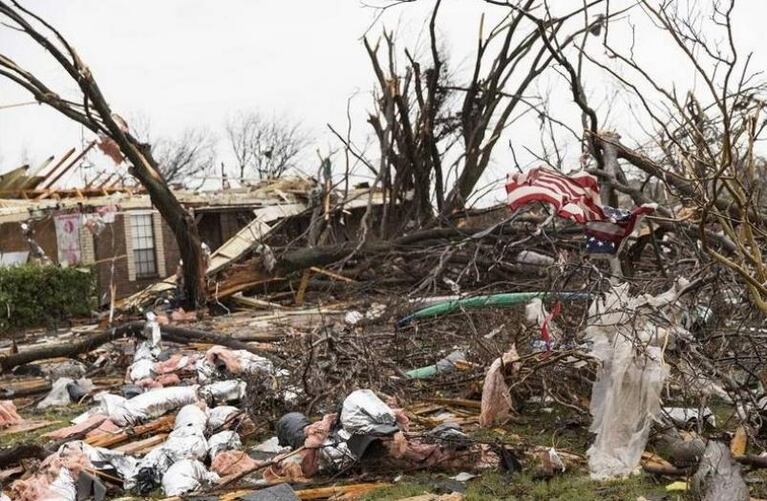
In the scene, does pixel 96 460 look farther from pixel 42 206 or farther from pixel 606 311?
pixel 42 206

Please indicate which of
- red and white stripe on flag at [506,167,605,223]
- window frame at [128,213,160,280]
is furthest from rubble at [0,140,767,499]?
window frame at [128,213,160,280]

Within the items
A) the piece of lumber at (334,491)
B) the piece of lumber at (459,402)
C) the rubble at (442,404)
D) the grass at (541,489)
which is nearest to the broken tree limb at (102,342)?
the rubble at (442,404)

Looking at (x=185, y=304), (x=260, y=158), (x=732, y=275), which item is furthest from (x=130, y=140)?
(x=260, y=158)

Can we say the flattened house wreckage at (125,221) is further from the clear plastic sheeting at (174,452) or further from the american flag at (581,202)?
the clear plastic sheeting at (174,452)

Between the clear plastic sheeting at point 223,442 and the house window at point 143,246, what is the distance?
57.6ft

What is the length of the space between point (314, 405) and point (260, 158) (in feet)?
131

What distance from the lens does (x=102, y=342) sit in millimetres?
8992

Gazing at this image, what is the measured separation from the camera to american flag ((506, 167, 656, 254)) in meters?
6.50

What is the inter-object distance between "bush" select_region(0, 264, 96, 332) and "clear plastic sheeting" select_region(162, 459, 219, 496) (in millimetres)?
10375

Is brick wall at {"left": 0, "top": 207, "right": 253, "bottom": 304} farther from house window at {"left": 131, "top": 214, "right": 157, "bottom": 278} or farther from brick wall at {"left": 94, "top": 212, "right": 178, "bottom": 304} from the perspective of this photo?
house window at {"left": 131, "top": 214, "right": 157, "bottom": 278}

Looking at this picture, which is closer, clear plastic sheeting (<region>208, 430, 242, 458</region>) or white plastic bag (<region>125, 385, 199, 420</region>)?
clear plastic sheeting (<region>208, 430, 242, 458</region>)

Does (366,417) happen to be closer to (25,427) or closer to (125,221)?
(25,427)

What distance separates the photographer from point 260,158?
4469 cm

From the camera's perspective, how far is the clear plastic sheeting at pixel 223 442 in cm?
496
